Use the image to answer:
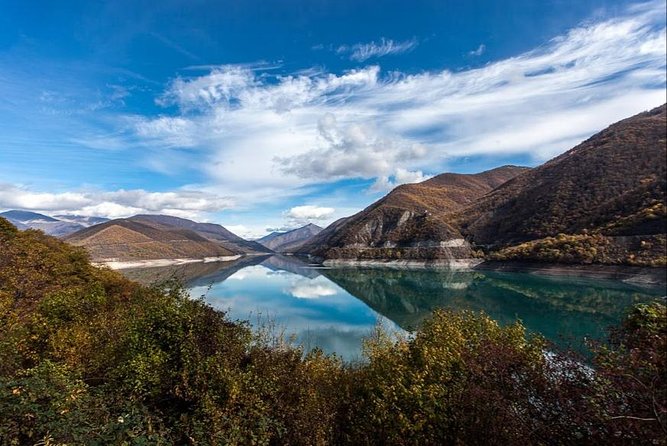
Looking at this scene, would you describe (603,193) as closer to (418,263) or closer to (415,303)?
(418,263)

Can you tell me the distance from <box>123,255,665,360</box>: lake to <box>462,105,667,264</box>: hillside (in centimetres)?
961

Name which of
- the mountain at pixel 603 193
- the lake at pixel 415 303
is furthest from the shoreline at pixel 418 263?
the lake at pixel 415 303

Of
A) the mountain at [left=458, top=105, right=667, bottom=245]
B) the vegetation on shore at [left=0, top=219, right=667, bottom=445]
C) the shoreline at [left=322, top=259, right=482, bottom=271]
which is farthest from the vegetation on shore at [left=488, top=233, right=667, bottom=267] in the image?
the vegetation on shore at [left=0, top=219, right=667, bottom=445]

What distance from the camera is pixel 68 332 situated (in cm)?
1557

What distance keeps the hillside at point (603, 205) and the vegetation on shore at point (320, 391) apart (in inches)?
3373

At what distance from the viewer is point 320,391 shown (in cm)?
1304

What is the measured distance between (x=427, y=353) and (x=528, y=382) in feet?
12.7

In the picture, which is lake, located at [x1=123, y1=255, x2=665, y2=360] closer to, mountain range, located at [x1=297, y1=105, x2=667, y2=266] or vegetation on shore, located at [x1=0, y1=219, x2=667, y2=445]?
mountain range, located at [x1=297, y1=105, x2=667, y2=266]

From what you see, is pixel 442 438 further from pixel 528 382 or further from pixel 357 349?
pixel 357 349

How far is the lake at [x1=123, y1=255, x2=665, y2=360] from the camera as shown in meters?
50.1

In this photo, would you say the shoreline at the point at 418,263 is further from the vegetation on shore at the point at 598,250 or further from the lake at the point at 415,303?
the vegetation on shore at the point at 598,250

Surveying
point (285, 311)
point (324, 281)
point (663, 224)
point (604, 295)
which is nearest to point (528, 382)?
point (285, 311)

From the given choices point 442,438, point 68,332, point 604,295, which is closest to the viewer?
point 442,438

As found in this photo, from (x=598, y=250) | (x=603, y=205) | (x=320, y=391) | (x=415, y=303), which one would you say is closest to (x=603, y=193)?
(x=603, y=205)
